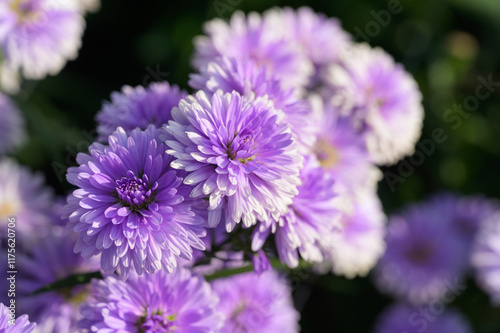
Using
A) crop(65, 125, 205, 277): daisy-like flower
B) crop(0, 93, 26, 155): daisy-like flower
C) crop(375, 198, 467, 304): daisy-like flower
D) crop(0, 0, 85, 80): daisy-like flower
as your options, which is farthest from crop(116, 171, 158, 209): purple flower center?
crop(375, 198, 467, 304): daisy-like flower

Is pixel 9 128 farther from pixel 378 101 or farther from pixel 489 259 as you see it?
pixel 489 259

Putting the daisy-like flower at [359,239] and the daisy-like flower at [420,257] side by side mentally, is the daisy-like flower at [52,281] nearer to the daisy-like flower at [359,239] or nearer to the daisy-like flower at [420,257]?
the daisy-like flower at [359,239]

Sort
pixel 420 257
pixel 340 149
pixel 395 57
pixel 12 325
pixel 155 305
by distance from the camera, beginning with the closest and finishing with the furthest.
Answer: pixel 12 325 → pixel 155 305 → pixel 340 149 → pixel 420 257 → pixel 395 57

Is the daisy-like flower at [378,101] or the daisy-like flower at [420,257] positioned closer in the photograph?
the daisy-like flower at [378,101]

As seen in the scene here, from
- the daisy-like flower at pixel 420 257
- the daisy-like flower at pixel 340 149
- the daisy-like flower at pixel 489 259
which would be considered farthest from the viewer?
the daisy-like flower at pixel 420 257

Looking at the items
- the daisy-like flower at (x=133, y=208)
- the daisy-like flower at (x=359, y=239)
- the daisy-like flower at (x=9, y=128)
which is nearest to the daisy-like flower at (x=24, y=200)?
the daisy-like flower at (x=9, y=128)

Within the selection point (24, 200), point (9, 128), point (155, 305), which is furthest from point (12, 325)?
point (9, 128)
